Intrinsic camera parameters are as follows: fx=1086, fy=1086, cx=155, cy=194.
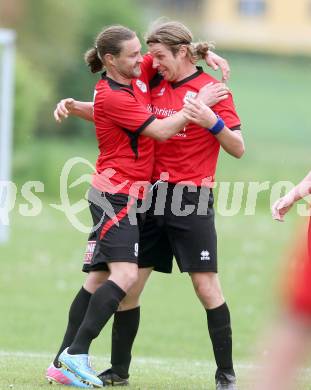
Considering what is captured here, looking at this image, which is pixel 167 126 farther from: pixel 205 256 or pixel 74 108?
pixel 74 108

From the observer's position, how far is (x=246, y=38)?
276 feet

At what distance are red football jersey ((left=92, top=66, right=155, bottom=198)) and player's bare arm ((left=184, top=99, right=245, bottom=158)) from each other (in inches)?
12.5

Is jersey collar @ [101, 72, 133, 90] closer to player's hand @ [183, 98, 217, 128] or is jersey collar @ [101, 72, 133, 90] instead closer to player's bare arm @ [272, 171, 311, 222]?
player's hand @ [183, 98, 217, 128]

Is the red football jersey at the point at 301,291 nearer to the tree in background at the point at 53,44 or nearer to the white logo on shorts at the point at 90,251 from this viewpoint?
the white logo on shorts at the point at 90,251

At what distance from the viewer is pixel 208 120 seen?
6758 mm

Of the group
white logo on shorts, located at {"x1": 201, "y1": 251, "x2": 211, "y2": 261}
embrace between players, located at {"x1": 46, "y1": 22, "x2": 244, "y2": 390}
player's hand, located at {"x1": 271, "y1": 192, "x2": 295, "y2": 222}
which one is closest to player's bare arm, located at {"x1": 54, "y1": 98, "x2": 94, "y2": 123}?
embrace between players, located at {"x1": 46, "y1": 22, "x2": 244, "y2": 390}

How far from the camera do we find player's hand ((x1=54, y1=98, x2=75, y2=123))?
24.7 feet

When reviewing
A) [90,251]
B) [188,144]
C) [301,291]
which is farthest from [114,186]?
[301,291]

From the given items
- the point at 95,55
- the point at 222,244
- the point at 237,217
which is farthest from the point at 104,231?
the point at 237,217

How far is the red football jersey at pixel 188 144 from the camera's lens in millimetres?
7145

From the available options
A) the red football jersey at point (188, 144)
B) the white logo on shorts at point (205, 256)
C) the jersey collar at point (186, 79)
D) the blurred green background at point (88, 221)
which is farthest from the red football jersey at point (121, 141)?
the blurred green background at point (88, 221)

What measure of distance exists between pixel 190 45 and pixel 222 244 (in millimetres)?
14434

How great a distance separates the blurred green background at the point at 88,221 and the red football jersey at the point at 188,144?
2.93 ft

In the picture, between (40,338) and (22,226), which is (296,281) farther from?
(22,226)
